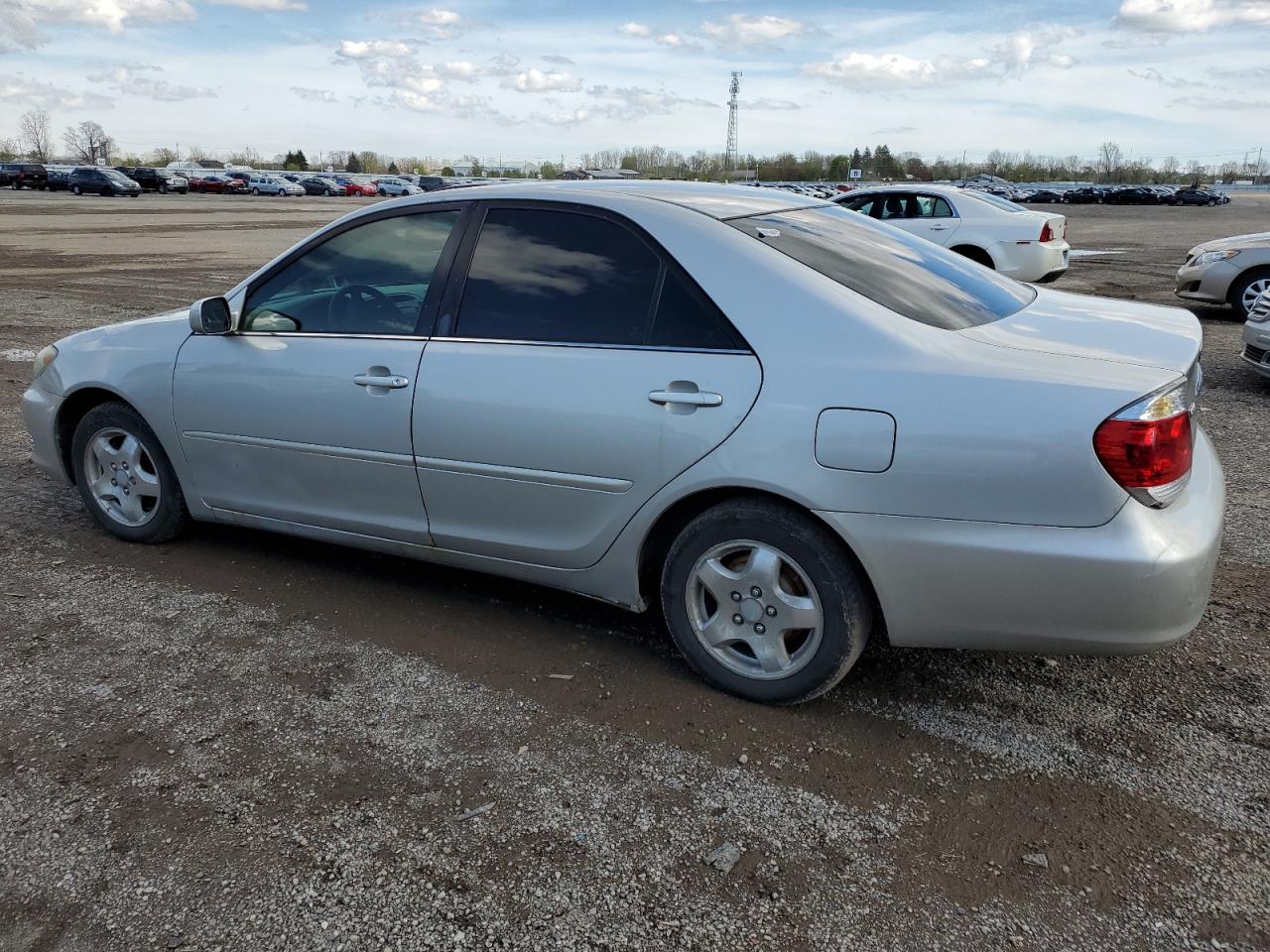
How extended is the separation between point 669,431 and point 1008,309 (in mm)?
1316

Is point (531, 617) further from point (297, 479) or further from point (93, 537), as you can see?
point (93, 537)

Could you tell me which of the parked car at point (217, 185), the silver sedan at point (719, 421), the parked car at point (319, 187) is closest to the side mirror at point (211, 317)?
the silver sedan at point (719, 421)

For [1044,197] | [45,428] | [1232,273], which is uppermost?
[1044,197]

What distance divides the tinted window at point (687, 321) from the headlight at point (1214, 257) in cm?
996

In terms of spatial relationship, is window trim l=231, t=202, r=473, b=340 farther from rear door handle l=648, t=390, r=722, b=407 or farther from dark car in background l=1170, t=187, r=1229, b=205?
dark car in background l=1170, t=187, r=1229, b=205

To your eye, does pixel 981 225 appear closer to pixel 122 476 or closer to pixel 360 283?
pixel 360 283

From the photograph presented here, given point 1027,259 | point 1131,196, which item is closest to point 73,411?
point 1027,259

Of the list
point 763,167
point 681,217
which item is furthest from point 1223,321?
point 763,167

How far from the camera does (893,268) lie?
3498mm

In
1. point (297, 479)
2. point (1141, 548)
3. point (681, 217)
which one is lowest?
point (297, 479)

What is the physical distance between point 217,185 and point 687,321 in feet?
244

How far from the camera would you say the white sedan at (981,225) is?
13547 mm

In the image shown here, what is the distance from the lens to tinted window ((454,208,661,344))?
3.39 m

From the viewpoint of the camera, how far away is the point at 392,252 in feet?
13.0
